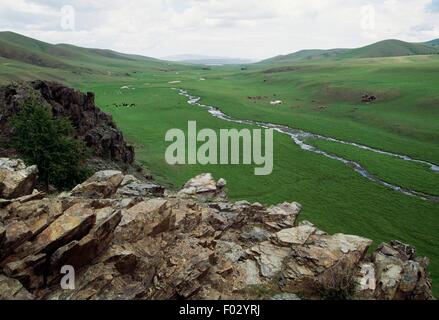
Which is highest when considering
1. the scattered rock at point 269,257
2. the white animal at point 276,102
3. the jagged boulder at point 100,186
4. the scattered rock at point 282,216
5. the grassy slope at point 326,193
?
the white animal at point 276,102

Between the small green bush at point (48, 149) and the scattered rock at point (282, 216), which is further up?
the small green bush at point (48, 149)

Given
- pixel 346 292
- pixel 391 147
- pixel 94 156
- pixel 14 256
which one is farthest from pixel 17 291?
pixel 391 147

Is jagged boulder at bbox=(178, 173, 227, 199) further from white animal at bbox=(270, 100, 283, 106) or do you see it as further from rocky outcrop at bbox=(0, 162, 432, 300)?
white animal at bbox=(270, 100, 283, 106)

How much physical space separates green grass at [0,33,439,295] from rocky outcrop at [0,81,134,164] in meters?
6.96

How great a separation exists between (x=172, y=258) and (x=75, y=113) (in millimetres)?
42567

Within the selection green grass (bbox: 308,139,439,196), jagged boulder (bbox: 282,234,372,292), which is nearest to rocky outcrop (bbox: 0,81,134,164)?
jagged boulder (bbox: 282,234,372,292)

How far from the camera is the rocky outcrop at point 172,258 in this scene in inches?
732

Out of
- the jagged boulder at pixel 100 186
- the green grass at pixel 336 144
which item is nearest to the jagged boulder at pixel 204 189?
the jagged boulder at pixel 100 186

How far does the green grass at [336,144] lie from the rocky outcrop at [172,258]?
15033mm

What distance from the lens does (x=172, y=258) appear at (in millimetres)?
22484

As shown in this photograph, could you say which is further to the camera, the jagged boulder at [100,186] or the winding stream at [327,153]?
the winding stream at [327,153]

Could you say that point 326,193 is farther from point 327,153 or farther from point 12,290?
point 12,290

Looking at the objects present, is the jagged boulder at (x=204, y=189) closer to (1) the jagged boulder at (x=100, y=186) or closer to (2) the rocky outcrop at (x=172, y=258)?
(1) the jagged boulder at (x=100, y=186)

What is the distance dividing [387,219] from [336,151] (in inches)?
1161
